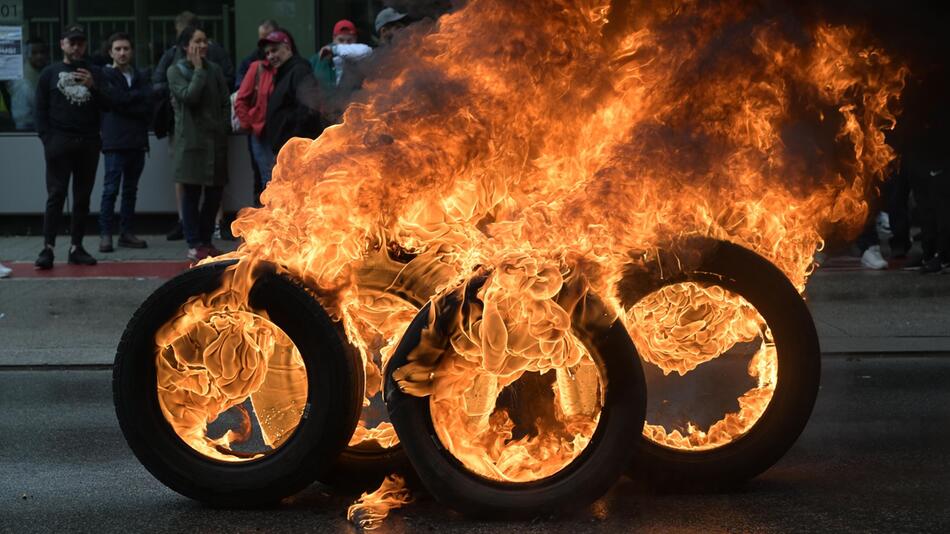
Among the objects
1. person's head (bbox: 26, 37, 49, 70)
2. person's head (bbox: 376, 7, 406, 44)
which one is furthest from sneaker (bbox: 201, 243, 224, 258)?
person's head (bbox: 376, 7, 406, 44)

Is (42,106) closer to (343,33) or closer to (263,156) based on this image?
(263,156)

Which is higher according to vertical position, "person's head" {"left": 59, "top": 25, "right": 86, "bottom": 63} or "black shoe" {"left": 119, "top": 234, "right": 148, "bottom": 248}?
"person's head" {"left": 59, "top": 25, "right": 86, "bottom": 63}

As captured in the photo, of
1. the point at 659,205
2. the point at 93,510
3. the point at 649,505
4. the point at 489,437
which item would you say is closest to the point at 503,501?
the point at 489,437

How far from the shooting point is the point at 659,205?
17.2ft

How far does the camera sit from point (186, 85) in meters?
12.0

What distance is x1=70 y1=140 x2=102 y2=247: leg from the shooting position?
11.5 meters

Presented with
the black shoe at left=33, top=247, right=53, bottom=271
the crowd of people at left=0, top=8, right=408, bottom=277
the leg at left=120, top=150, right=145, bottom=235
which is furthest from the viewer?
the leg at left=120, top=150, right=145, bottom=235

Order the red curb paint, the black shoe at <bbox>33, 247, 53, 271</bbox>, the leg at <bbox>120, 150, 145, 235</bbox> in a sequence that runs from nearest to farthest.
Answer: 1. the red curb paint
2. the black shoe at <bbox>33, 247, 53, 271</bbox>
3. the leg at <bbox>120, 150, 145, 235</bbox>

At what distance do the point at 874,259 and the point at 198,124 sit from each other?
6.19 m

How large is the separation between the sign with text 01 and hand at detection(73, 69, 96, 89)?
2.95m

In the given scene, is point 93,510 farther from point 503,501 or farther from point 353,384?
point 503,501

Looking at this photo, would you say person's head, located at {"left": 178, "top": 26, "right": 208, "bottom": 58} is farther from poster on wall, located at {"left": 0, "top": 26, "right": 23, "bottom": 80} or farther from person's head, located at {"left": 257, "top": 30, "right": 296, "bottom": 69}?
poster on wall, located at {"left": 0, "top": 26, "right": 23, "bottom": 80}

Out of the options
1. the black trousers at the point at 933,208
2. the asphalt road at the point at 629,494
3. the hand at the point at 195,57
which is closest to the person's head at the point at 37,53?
the hand at the point at 195,57

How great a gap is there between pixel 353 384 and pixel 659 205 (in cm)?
140
